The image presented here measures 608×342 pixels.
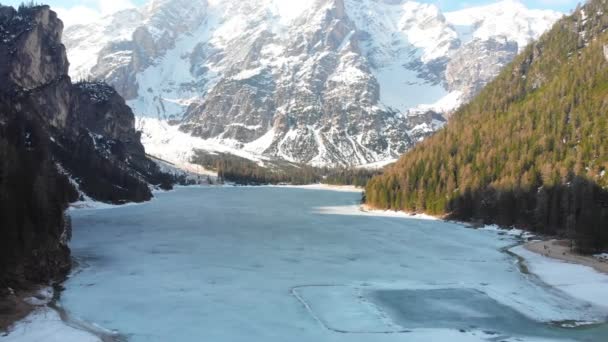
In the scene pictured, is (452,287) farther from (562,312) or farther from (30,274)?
(30,274)

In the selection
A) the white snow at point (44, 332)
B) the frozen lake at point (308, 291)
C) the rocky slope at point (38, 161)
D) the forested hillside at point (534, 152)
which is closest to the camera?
the white snow at point (44, 332)

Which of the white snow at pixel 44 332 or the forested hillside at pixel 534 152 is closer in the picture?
the white snow at pixel 44 332

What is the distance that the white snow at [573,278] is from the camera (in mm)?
43562

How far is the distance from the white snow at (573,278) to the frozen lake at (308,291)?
1567mm

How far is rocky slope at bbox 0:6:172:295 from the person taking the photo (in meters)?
43.0

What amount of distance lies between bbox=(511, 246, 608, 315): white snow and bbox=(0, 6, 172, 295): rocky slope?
44.9m

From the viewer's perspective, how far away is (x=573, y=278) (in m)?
50.8

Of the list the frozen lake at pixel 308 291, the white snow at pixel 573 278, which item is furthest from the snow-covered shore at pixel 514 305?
the frozen lake at pixel 308 291

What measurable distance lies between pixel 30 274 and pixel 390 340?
28.9m

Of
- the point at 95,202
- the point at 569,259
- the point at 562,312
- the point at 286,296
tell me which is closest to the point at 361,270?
the point at 286,296

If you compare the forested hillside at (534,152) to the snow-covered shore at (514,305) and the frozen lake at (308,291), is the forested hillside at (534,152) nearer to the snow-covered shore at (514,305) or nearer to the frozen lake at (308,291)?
the snow-covered shore at (514,305)

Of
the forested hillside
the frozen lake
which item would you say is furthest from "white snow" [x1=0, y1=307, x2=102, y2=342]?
the forested hillside

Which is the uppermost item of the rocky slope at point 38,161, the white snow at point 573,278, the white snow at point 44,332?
the rocky slope at point 38,161

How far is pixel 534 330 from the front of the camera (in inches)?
1336
